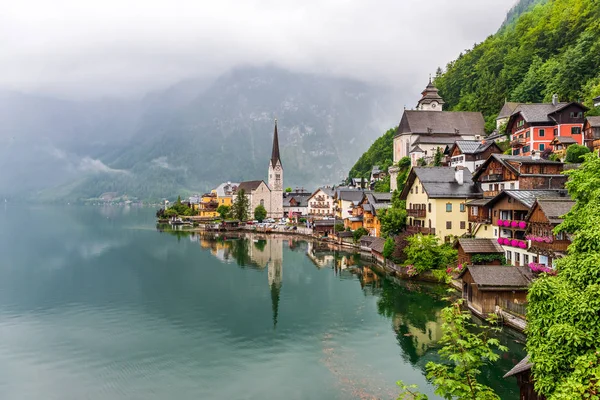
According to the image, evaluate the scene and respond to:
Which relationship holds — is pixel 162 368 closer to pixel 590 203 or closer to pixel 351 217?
pixel 590 203

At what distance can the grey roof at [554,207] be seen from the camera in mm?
27812

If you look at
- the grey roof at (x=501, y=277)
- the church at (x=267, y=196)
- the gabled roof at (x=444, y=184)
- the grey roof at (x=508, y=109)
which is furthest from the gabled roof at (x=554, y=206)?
the church at (x=267, y=196)

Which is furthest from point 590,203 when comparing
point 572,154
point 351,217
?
point 351,217

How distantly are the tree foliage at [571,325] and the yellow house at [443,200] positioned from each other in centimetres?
3173

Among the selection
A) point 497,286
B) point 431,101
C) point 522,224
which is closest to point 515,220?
point 522,224

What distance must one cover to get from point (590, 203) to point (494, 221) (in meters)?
24.6

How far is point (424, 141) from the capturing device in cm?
7981

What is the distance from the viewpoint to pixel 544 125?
53.0 meters

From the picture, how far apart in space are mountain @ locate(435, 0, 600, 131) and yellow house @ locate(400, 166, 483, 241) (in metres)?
25.0

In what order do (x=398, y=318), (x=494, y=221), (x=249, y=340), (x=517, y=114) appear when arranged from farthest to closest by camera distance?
(x=517, y=114), (x=494, y=221), (x=398, y=318), (x=249, y=340)

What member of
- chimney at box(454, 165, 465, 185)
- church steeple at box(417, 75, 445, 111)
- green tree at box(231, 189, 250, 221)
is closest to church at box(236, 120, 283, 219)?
green tree at box(231, 189, 250, 221)

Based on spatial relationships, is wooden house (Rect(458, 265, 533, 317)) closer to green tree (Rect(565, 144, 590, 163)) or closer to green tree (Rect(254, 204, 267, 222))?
green tree (Rect(565, 144, 590, 163))

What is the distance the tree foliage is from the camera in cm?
978

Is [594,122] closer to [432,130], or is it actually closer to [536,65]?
[432,130]
